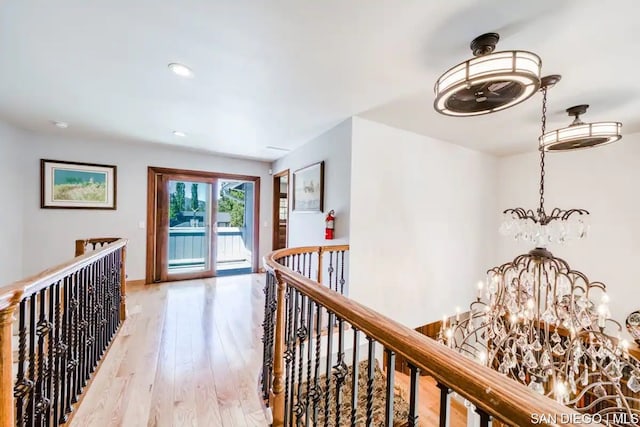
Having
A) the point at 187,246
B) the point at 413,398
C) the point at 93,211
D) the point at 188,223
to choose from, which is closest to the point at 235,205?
the point at 188,223

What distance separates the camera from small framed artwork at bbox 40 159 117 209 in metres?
4.05

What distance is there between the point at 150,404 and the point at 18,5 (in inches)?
101

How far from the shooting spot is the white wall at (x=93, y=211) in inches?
157

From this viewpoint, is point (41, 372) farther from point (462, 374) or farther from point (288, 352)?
point (462, 374)

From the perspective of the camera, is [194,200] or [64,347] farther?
[194,200]

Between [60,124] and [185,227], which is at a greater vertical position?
[60,124]

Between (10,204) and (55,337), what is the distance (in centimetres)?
366

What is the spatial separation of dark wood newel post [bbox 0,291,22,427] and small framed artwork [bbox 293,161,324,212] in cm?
296

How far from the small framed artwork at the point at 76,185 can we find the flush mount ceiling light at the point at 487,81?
5064 millimetres

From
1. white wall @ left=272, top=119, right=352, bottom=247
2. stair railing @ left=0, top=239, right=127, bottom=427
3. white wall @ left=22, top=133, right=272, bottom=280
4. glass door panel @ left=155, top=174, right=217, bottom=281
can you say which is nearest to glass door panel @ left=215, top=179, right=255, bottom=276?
glass door panel @ left=155, top=174, right=217, bottom=281

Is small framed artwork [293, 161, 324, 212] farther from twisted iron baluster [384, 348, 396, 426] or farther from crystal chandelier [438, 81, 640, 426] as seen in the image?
twisted iron baluster [384, 348, 396, 426]

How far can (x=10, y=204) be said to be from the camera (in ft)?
11.9

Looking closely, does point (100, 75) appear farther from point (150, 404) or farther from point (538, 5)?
point (538, 5)

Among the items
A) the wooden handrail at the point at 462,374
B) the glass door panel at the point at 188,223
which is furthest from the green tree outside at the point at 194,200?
the wooden handrail at the point at 462,374
